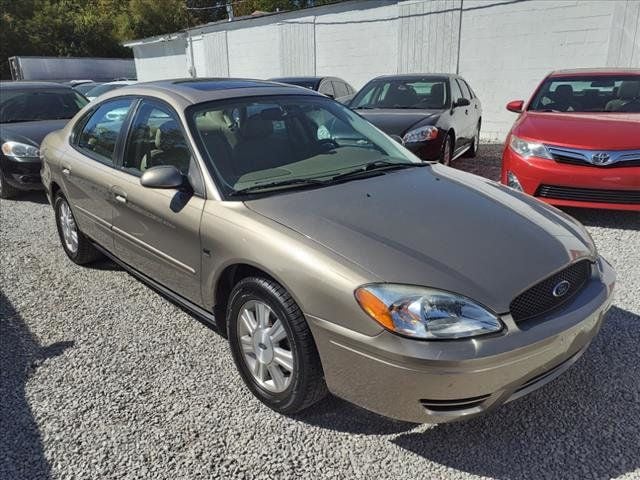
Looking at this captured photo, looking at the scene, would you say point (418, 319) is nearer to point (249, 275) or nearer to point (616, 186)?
point (249, 275)

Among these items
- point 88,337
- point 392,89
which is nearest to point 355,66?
point 392,89

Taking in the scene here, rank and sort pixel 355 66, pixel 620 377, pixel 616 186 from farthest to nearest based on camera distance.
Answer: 1. pixel 355 66
2. pixel 616 186
3. pixel 620 377

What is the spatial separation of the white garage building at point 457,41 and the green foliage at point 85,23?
86.2 ft

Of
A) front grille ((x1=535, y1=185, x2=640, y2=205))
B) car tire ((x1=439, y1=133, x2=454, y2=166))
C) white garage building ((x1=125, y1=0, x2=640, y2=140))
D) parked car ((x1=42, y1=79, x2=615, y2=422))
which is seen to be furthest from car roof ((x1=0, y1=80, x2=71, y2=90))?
white garage building ((x1=125, y1=0, x2=640, y2=140))

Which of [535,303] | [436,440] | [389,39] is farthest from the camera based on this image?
[389,39]

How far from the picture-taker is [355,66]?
1400 centimetres

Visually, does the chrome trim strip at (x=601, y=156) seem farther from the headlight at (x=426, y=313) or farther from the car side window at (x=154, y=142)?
the car side window at (x=154, y=142)

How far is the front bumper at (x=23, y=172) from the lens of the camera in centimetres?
676

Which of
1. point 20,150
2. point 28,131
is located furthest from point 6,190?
point 28,131

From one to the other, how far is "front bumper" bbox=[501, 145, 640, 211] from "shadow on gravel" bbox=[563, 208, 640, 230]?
1.46 ft

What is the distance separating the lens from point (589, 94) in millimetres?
6062

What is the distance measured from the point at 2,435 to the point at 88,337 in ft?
3.18

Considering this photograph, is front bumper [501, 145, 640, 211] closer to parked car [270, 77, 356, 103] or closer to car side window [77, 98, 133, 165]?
car side window [77, 98, 133, 165]

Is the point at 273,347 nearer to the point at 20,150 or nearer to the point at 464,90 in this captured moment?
the point at 20,150
